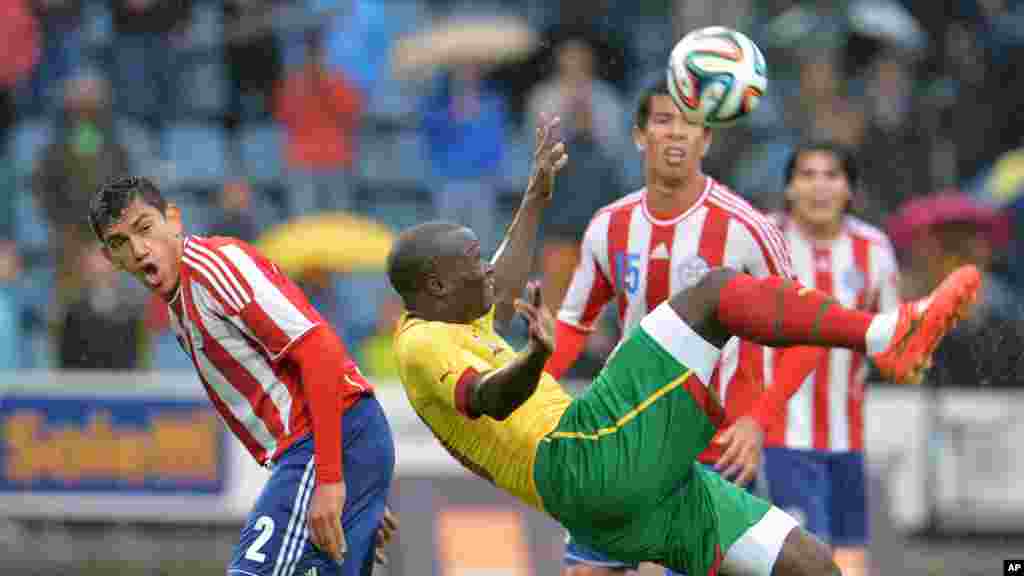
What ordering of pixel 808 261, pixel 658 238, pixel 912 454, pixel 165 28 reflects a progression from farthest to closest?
pixel 165 28 → pixel 912 454 → pixel 808 261 → pixel 658 238

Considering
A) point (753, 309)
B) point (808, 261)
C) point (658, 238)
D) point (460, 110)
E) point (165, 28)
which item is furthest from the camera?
point (165, 28)

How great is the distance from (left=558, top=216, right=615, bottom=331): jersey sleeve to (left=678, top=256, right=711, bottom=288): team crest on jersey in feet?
1.20

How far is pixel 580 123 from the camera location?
43.8 feet

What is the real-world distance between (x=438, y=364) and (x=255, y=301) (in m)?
0.61

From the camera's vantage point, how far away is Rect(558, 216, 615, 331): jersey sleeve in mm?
7652

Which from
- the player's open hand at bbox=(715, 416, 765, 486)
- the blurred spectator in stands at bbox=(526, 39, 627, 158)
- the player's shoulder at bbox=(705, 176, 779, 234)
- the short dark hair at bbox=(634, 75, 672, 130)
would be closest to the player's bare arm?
the player's open hand at bbox=(715, 416, 765, 486)

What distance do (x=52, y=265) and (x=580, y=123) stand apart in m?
4.20

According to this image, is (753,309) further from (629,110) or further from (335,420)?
(629,110)

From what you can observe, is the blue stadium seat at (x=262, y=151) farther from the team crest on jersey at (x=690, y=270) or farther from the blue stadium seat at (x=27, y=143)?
the team crest on jersey at (x=690, y=270)

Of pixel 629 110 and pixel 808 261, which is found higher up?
pixel 629 110

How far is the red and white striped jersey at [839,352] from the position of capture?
869 cm

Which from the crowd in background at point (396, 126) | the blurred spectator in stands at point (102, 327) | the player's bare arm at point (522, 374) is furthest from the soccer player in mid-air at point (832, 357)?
the blurred spectator in stands at point (102, 327)

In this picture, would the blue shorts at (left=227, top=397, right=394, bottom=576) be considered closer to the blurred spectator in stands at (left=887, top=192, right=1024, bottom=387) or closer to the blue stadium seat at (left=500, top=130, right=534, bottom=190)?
the blurred spectator in stands at (left=887, top=192, right=1024, bottom=387)

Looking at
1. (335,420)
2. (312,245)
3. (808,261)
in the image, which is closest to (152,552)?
(312,245)
